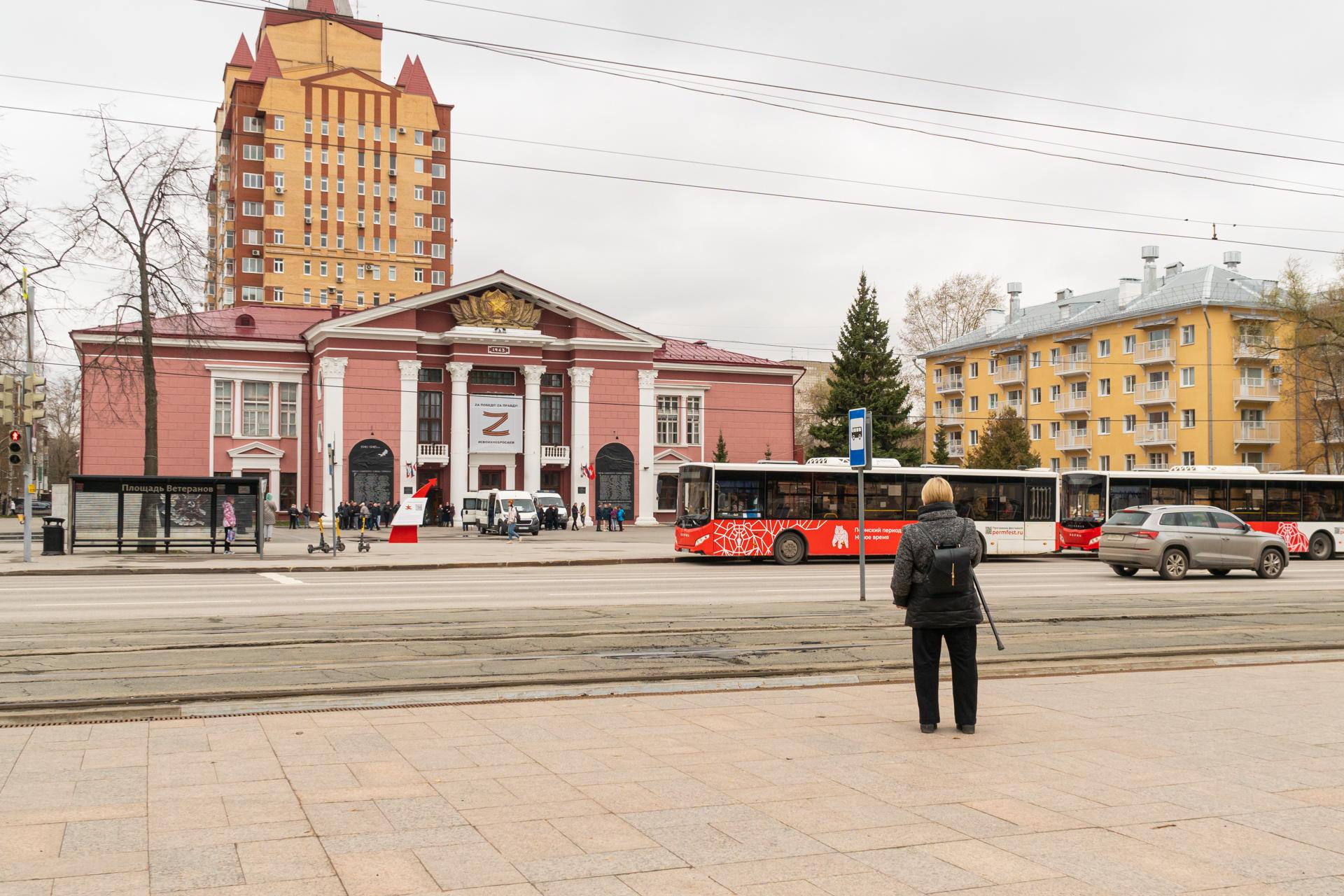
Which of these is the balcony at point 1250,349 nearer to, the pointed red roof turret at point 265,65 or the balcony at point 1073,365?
the balcony at point 1073,365

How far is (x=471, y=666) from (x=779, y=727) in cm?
386

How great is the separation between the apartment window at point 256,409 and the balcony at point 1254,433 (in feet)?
182

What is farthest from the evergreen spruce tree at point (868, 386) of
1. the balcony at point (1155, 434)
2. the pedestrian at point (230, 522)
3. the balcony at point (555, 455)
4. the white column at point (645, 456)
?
the pedestrian at point (230, 522)

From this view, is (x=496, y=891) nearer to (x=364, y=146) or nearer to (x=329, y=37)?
(x=364, y=146)

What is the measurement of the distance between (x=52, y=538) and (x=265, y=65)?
8082 cm

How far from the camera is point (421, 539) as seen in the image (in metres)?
45.4

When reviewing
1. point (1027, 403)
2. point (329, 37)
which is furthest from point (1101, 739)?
point (329, 37)

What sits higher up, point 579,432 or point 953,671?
point 579,432

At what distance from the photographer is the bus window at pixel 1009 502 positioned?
33.2 meters

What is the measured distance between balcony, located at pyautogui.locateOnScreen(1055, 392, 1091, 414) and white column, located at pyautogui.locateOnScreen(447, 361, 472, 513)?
41.1m

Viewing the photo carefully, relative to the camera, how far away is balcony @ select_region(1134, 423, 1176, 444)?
72312mm

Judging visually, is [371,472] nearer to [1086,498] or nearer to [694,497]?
[694,497]

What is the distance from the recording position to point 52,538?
96.6 feet

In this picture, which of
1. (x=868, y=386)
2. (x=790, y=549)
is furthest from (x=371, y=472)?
(x=790, y=549)
